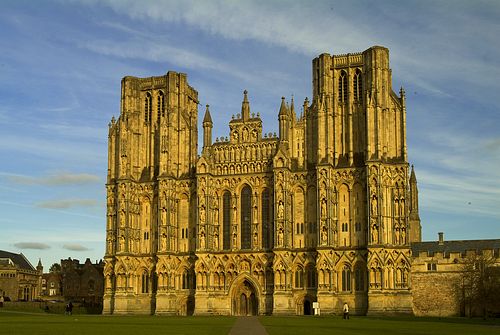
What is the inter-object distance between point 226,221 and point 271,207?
640cm

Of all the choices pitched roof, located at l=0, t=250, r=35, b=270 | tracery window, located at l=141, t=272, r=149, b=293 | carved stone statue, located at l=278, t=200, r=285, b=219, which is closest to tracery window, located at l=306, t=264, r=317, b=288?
carved stone statue, located at l=278, t=200, r=285, b=219

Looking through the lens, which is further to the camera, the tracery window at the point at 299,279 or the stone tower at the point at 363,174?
the tracery window at the point at 299,279

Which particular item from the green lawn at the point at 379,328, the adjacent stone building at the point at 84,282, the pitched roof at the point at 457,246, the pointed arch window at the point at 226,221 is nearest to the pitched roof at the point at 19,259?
the adjacent stone building at the point at 84,282

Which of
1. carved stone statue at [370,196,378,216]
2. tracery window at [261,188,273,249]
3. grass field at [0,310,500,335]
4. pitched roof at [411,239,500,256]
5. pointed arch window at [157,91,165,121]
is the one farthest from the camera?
pointed arch window at [157,91,165,121]

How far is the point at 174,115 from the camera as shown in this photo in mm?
93125

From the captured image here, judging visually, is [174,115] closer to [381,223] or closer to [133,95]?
[133,95]

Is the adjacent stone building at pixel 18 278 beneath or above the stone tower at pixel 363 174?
beneath

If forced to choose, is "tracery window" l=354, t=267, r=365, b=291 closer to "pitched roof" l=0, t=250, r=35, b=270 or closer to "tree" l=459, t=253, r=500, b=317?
"tree" l=459, t=253, r=500, b=317

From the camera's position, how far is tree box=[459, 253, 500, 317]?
73250mm

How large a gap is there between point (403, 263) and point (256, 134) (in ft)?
80.0

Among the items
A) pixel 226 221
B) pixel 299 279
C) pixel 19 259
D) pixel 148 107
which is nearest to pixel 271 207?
pixel 226 221

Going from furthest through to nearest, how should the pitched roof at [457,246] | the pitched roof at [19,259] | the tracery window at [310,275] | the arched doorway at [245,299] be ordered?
the pitched roof at [19,259] < the pitched roof at [457,246] < the arched doorway at [245,299] < the tracery window at [310,275]

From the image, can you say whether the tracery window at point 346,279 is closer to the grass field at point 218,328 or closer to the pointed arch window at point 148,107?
the grass field at point 218,328

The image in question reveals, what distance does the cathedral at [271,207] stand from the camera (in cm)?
8125
